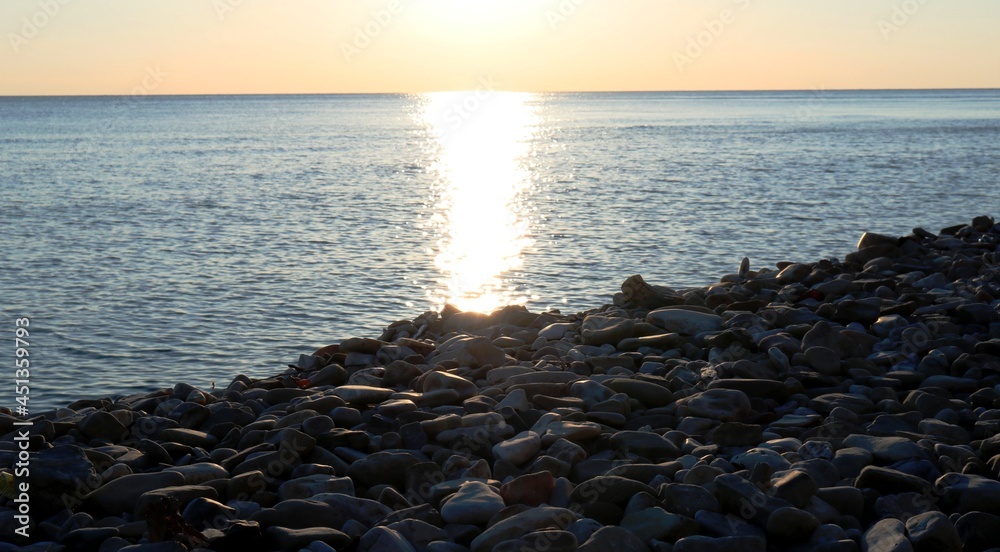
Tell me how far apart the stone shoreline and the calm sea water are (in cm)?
378

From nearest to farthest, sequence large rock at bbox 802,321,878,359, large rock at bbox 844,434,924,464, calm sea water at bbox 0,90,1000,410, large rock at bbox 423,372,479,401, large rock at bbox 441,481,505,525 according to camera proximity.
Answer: large rock at bbox 441,481,505,525 → large rock at bbox 844,434,924,464 → large rock at bbox 423,372,479,401 → large rock at bbox 802,321,878,359 → calm sea water at bbox 0,90,1000,410

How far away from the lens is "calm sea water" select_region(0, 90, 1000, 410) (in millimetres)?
14117

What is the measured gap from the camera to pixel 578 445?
6.57m

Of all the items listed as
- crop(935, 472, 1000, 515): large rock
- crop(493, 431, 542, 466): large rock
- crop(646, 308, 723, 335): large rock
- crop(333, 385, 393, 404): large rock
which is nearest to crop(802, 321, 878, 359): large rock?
crop(646, 308, 723, 335): large rock

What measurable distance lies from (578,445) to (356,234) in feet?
60.8

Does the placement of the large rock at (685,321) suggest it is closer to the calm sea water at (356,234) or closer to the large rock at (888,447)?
the large rock at (888,447)

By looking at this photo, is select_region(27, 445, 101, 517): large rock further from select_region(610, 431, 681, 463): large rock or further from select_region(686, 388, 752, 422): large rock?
select_region(686, 388, 752, 422): large rock

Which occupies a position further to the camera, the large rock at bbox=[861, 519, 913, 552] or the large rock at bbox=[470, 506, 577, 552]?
the large rock at bbox=[470, 506, 577, 552]

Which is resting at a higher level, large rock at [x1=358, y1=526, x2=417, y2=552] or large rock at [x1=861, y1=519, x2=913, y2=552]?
large rock at [x1=861, y1=519, x2=913, y2=552]

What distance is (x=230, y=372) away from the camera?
1205 centimetres

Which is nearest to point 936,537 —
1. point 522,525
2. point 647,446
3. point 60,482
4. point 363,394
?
point 647,446

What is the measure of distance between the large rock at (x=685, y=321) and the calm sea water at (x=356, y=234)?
5188mm

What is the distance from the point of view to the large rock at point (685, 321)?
9984mm

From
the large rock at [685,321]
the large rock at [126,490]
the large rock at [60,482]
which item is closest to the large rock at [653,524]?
the large rock at [126,490]
